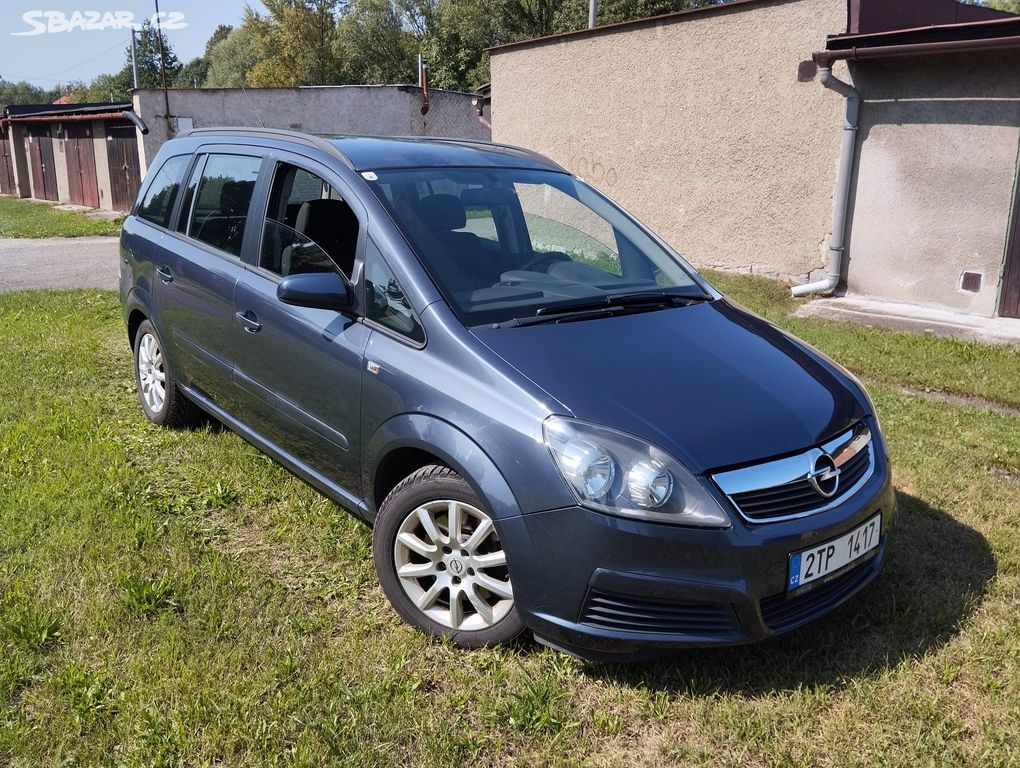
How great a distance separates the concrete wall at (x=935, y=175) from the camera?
8.21 m

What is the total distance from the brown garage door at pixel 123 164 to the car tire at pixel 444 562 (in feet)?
73.2

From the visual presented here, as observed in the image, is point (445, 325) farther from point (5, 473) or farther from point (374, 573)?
point (5, 473)

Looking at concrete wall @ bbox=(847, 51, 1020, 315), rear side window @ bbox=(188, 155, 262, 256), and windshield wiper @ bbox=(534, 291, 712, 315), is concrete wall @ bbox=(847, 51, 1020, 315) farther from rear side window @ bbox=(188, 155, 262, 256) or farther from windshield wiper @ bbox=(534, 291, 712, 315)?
rear side window @ bbox=(188, 155, 262, 256)

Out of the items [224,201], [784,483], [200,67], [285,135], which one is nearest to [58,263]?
[224,201]

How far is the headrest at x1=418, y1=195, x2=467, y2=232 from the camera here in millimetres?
3477

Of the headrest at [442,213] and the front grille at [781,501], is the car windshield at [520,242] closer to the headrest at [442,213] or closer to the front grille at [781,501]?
the headrest at [442,213]

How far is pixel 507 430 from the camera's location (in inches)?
107

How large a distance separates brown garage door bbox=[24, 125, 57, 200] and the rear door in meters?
28.5

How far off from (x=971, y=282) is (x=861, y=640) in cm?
682

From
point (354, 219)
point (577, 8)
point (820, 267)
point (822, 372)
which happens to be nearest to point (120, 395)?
point (354, 219)

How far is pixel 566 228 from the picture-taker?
4125 mm

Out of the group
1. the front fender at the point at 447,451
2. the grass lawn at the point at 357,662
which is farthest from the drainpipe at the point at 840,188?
the front fender at the point at 447,451

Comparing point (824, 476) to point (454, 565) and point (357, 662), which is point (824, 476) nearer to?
point (454, 565)

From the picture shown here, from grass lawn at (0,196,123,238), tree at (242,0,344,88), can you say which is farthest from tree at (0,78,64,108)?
grass lawn at (0,196,123,238)
